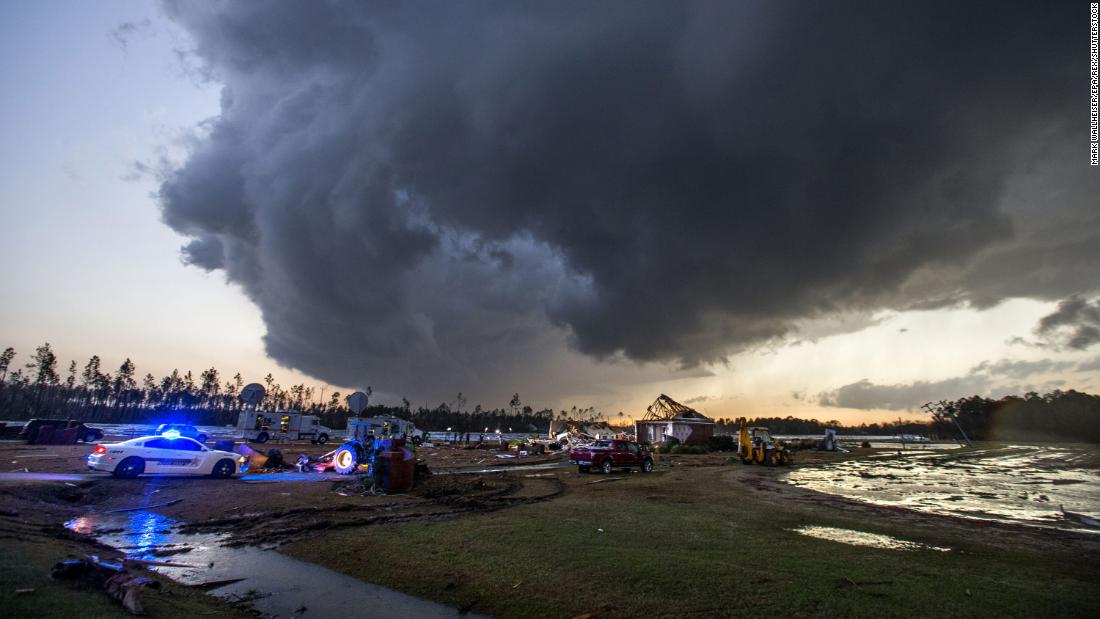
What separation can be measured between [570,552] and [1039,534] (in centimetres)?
1391

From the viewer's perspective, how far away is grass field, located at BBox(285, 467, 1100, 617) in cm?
699

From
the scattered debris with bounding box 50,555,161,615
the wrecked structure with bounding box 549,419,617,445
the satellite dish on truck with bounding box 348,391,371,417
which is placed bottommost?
the wrecked structure with bounding box 549,419,617,445

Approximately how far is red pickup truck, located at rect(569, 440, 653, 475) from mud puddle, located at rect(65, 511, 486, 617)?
22.4 metres

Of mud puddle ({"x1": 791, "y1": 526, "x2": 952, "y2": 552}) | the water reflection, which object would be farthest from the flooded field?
the water reflection

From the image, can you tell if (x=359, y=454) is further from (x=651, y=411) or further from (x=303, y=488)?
(x=651, y=411)

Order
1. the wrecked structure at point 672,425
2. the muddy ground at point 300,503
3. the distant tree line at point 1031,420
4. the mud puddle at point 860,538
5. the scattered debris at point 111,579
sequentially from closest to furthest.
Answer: the scattered debris at point 111,579, the mud puddle at point 860,538, the muddy ground at point 300,503, the wrecked structure at point 672,425, the distant tree line at point 1031,420

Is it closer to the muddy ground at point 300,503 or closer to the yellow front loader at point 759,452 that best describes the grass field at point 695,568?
the muddy ground at point 300,503

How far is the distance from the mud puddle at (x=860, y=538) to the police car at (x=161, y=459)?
22.7 metres

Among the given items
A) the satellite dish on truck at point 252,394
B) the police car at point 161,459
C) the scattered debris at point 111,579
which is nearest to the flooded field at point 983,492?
the scattered debris at point 111,579

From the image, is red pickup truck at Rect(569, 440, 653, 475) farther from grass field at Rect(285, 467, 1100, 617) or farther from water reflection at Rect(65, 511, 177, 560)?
water reflection at Rect(65, 511, 177, 560)

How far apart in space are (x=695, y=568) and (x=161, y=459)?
2129 cm

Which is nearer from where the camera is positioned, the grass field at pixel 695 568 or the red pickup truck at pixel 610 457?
the grass field at pixel 695 568

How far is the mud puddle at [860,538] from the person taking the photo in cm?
1109

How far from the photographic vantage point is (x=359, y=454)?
25.6 metres
